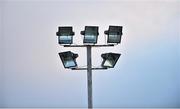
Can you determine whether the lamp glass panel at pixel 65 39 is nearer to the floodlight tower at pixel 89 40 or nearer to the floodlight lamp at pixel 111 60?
the floodlight tower at pixel 89 40

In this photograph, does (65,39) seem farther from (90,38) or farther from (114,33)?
(114,33)

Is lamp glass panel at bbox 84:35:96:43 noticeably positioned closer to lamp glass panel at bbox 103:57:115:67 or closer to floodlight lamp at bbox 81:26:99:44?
floodlight lamp at bbox 81:26:99:44

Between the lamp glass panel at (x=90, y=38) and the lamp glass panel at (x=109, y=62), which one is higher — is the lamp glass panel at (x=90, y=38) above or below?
above

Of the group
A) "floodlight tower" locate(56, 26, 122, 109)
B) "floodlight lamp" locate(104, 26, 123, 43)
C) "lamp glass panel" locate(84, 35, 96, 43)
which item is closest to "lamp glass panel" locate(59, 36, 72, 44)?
"floodlight tower" locate(56, 26, 122, 109)

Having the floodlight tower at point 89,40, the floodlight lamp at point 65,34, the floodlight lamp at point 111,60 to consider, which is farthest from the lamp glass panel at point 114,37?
the floodlight lamp at point 65,34

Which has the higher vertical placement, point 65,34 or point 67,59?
point 65,34

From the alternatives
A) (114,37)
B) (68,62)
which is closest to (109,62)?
(114,37)

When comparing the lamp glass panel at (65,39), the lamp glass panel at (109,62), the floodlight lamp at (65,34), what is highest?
the floodlight lamp at (65,34)
